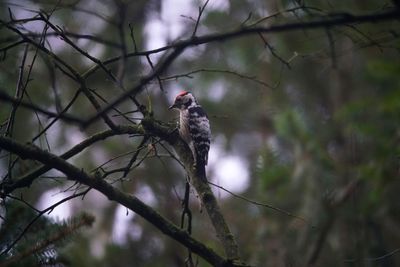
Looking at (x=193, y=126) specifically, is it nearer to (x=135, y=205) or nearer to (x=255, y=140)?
(x=135, y=205)

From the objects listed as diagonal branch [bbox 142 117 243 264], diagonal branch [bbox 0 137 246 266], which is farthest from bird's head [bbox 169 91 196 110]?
diagonal branch [bbox 0 137 246 266]

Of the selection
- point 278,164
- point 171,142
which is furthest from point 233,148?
point 171,142

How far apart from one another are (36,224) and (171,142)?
108 cm

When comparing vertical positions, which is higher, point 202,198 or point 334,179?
point 334,179

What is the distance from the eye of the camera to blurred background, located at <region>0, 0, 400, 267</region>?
11.7ft

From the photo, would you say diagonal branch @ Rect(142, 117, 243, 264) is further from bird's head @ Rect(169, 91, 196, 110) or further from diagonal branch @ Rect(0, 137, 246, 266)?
bird's head @ Rect(169, 91, 196, 110)

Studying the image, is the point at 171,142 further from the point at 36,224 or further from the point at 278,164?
the point at 278,164

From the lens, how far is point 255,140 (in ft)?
32.0

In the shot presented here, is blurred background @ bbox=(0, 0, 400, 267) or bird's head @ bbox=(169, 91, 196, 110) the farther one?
bird's head @ bbox=(169, 91, 196, 110)

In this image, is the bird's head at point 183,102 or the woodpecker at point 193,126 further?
the bird's head at point 183,102

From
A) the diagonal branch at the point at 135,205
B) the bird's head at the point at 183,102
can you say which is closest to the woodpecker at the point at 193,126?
the bird's head at the point at 183,102

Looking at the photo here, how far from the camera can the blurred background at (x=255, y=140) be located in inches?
141

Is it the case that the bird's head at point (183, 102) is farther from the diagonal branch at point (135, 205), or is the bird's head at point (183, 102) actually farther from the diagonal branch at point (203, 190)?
the diagonal branch at point (135, 205)

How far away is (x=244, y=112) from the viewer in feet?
30.8
